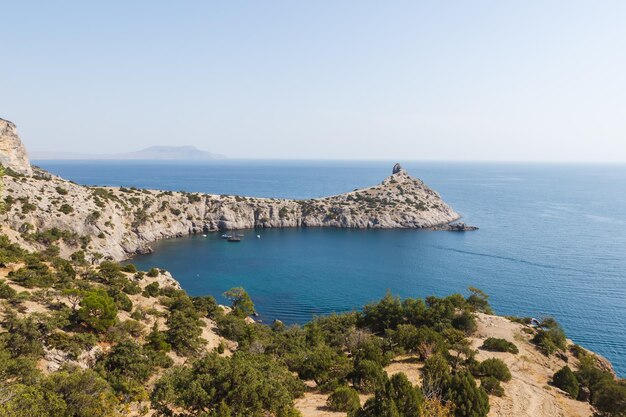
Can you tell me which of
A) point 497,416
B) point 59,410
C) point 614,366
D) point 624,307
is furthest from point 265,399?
point 624,307

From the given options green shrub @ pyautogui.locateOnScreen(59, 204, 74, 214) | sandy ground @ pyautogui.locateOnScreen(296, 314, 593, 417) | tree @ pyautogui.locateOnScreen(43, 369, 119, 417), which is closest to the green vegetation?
tree @ pyautogui.locateOnScreen(43, 369, 119, 417)

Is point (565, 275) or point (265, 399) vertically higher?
point (265, 399)

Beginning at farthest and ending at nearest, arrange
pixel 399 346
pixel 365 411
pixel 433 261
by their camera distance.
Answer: pixel 433 261 < pixel 399 346 < pixel 365 411

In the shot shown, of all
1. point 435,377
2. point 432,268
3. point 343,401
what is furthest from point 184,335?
point 432,268

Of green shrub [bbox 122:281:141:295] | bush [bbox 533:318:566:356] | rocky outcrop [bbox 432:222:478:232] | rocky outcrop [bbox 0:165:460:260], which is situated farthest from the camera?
rocky outcrop [bbox 432:222:478:232]

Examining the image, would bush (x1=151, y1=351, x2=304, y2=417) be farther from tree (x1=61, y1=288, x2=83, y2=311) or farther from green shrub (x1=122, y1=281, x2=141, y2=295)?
green shrub (x1=122, y1=281, x2=141, y2=295)

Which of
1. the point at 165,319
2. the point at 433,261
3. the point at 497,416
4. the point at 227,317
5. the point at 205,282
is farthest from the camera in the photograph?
the point at 433,261

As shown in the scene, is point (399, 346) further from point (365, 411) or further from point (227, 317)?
point (227, 317)
